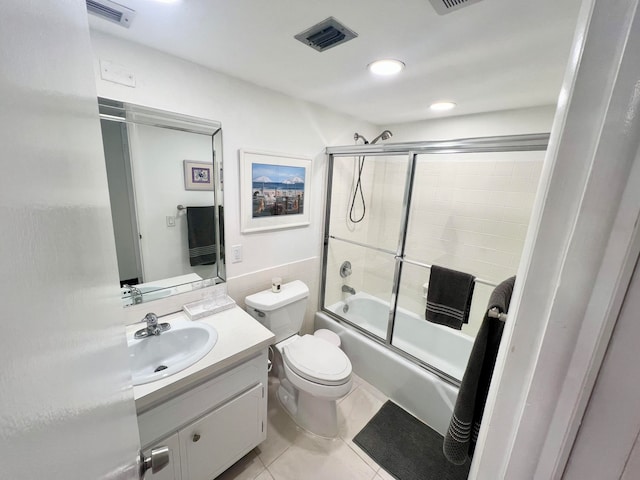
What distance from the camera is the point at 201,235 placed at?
1.55m

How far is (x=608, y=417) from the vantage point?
0.32 meters

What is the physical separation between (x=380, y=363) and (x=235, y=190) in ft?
5.52

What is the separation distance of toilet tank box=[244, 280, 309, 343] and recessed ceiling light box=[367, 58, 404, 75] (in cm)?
148

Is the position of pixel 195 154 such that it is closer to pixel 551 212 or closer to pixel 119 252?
pixel 119 252

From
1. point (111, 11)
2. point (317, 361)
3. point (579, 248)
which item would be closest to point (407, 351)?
point (317, 361)

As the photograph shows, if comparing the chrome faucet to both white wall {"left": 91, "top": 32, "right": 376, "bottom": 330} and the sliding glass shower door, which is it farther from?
the sliding glass shower door

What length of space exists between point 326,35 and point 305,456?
2190 mm

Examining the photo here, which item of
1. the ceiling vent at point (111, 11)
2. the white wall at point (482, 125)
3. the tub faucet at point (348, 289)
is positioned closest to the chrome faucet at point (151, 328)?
the ceiling vent at point (111, 11)

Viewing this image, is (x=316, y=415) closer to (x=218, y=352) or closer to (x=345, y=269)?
(x=218, y=352)

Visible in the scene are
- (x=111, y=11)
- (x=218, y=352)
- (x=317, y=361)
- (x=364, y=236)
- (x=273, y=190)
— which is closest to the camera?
(x=111, y=11)

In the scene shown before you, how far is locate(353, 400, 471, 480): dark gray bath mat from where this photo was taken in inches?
56.2

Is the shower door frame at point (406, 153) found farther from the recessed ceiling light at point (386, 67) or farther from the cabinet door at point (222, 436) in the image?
the cabinet door at point (222, 436)

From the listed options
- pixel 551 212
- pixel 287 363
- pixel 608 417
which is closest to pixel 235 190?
pixel 287 363

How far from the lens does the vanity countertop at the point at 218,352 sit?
3.18 ft
